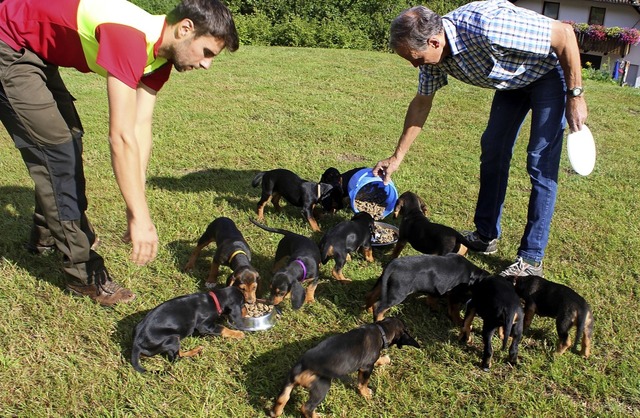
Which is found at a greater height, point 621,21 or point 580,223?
point 621,21

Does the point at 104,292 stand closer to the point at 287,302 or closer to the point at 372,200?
the point at 287,302

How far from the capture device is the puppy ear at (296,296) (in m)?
3.91

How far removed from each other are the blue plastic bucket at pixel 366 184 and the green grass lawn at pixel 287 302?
0.63 feet

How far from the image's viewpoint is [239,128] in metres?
8.43

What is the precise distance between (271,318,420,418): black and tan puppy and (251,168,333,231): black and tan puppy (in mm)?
2112

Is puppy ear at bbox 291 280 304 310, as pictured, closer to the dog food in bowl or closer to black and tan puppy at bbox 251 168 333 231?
the dog food in bowl

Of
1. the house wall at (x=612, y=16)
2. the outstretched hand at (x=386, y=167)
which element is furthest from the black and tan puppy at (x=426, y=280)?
the house wall at (x=612, y=16)

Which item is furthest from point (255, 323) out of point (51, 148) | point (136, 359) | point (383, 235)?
point (383, 235)

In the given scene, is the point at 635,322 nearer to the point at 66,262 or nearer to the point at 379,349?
the point at 379,349

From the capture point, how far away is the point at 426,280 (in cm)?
384

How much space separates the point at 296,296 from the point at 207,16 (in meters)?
2.00

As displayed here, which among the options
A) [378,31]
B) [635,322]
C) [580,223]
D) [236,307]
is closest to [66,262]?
[236,307]

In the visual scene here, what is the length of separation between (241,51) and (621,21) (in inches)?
995

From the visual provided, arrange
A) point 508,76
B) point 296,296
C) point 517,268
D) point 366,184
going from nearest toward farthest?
point 296,296, point 508,76, point 517,268, point 366,184
